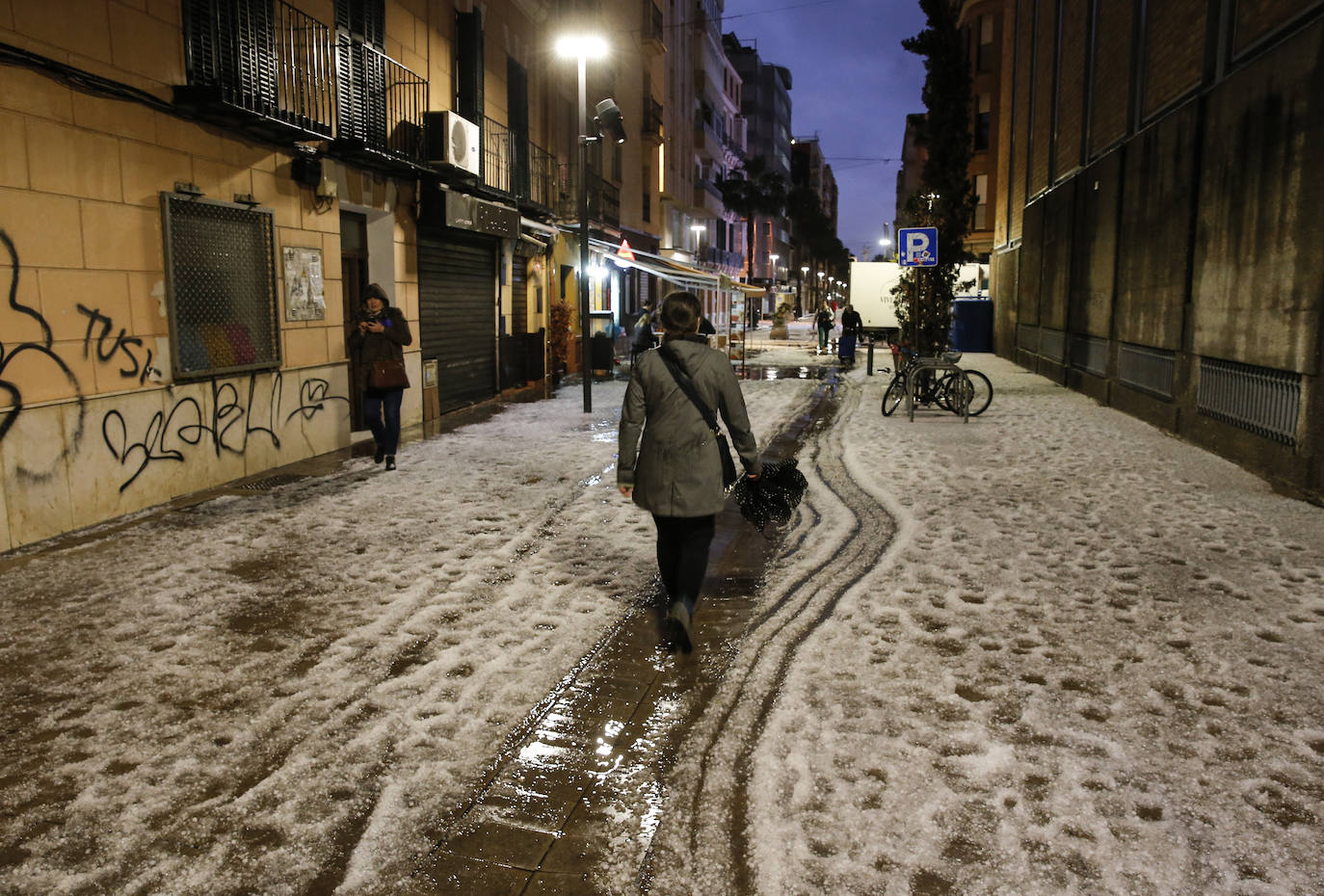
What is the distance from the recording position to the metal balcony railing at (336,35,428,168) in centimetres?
1076

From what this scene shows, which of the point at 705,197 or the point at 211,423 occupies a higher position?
the point at 705,197

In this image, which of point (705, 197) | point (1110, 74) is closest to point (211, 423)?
point (1110, 74)

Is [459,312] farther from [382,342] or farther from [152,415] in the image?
[152,415]

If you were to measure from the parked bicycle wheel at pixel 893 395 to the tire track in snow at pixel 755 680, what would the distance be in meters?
6.06

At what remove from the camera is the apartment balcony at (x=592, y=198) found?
21.1 meters

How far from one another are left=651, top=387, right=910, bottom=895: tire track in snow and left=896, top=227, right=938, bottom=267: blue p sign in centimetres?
759

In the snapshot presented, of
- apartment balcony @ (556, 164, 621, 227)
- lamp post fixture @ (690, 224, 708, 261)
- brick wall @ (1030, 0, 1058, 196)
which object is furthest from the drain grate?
lamp post fixture @ (690, 224, 708, 261)

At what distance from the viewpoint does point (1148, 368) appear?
42.9ft

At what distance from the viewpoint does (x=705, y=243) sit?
53844 mm

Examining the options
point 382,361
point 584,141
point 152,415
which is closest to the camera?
point 152,415

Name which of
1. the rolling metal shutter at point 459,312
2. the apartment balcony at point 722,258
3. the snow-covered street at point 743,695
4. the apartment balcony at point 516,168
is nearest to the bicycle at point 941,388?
the snow-covered street at point 743,695

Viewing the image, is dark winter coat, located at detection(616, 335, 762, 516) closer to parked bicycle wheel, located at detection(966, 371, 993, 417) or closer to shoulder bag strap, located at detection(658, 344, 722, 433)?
shoulder bag strap, located at detection(658, 344, 722, 433)

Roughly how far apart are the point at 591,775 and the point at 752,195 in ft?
231

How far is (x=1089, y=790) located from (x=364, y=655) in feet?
10.6
